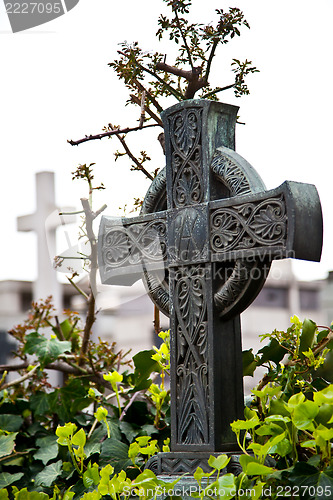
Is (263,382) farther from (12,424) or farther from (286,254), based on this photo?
(12,424)

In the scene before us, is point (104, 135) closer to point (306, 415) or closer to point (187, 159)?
point (187, 159)

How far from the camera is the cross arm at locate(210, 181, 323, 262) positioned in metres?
1.98

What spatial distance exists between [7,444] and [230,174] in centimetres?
136

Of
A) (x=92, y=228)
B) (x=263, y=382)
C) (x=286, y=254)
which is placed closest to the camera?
Result: (x=286, y=254)

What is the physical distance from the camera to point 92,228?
115 inches

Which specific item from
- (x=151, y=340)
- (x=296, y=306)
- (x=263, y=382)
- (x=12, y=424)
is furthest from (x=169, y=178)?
(x=296, y=306)

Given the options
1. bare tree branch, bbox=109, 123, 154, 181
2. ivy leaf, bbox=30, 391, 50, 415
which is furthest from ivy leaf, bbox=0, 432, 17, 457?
bare tree branch, bbox=109, 123, 154, 181

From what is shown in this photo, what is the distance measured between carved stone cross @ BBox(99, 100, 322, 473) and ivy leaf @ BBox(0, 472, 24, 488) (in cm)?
72

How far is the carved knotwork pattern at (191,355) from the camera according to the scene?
2.15 metres

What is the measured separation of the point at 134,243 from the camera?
8.22 feet

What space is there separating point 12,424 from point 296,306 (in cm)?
413

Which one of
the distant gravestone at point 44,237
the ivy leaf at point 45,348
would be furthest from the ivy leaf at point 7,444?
the distant gravestone at point 44,237

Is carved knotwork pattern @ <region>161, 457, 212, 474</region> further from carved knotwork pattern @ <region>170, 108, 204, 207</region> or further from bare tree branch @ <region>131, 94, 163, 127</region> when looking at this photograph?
bare tree branch @ <region>131, 94, 163, 127</region>

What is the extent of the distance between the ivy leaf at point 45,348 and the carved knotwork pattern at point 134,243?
1.94 feet
